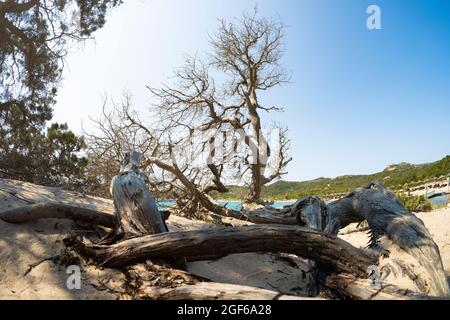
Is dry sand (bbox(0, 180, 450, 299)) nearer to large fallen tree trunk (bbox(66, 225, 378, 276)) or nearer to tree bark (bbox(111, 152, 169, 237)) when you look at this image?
large fallen tree trunk (bbox(66, 225, 378, 276))

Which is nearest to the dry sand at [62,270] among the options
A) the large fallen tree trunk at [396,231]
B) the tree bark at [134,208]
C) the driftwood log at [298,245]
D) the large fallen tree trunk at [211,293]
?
the driftwood log at [298,245]

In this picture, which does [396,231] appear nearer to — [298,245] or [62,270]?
[298,245]

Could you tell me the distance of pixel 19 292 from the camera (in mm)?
2701

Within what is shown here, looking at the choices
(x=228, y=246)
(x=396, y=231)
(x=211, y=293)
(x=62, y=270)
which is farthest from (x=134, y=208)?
(x=396, y=231)

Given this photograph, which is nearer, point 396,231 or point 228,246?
point 228,246

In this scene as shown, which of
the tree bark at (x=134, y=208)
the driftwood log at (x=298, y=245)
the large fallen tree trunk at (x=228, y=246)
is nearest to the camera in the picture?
the driftwood log at (x=298, y=245)

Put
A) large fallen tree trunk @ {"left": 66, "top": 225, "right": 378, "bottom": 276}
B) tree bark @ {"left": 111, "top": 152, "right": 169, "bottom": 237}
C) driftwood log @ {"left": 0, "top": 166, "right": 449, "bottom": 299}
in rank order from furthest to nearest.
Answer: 1. tree bark @ {"left": 111, "top": 152, "right": 169, "bottom": 237}
2. large fallen tree trunk @ {"left": 66, "top": 225, "right": 378, "bottom": 276}
3. driftwood log @ {"left": 0, "top": 166, "right": 449, "bottom": 299}

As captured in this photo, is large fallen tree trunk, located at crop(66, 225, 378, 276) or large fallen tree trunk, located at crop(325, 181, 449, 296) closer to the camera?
large fallen tree trunk, located at crop(325, 181, 449, 296)

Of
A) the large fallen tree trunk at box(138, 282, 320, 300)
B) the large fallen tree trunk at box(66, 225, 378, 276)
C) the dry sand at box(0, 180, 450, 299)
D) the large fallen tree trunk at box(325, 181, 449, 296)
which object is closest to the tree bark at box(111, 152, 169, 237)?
the large fallen tree trunk at box(66, 225, 378, 276)

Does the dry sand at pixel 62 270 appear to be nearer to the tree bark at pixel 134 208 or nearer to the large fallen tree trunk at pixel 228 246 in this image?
the large fallen tree trunk at pixel 228 246

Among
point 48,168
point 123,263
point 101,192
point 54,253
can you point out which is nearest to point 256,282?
point 123,263

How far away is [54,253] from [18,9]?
8.08 meters

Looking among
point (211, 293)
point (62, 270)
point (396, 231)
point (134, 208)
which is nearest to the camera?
point (211, 293)

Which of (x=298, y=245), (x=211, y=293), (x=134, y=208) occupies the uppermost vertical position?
(x=134, y=208)
